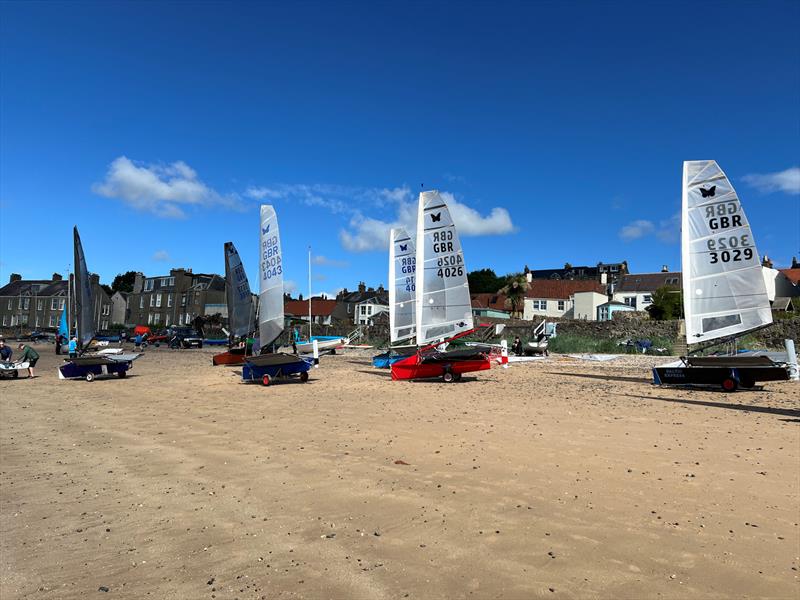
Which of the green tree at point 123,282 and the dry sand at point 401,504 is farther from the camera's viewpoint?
the green tree at point 123,282

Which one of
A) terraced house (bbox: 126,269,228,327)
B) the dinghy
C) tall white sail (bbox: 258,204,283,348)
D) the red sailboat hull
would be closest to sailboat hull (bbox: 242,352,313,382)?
tall white sail (bbox: 258,204,283,348)

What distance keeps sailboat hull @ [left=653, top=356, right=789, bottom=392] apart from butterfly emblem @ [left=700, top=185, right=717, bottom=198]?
5359mm

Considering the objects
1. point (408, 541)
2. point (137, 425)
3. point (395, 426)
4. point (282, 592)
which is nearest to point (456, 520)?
point (408, 541)

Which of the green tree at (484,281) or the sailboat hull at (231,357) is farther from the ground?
the green tree at (484,281)

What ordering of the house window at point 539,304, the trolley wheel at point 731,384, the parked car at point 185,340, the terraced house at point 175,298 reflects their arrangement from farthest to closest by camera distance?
the terraced house at point 175,298 < the house window at point 539,304 < the parked car at point 185,340 < the trolley wheel at point 731,384

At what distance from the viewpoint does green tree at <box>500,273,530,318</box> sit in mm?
72375

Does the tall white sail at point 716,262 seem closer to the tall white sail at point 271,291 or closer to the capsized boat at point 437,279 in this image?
the capsized boat at point 437,279

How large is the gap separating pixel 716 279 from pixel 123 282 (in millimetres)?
134746

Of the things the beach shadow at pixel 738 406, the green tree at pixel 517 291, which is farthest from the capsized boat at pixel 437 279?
the green tree at pixel 517 291

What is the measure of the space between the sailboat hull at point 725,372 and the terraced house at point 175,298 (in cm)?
7376

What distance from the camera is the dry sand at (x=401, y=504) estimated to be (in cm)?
424

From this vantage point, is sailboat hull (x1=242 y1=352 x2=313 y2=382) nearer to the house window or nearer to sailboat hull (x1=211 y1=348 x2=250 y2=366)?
sailboat hull (x1=211 y1=348 x2=250 y2=366)

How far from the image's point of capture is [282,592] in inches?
159

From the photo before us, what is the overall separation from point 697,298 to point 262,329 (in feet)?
51.9
